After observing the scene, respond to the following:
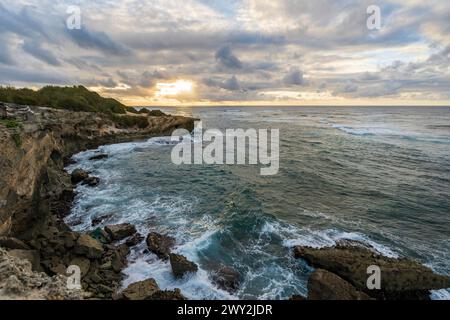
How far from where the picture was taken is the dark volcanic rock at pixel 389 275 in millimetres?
11648

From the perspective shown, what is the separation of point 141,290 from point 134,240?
16.1 ft

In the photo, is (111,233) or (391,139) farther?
(391,139)

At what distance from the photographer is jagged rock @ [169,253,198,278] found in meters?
12.6

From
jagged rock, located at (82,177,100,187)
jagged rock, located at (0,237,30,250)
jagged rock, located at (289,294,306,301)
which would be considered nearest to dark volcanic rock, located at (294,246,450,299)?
jagged rock, located at (289,294,306,301)

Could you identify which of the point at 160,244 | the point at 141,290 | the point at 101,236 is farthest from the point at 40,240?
the point at 141,290

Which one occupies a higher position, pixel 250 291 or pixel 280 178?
pixel 280 178

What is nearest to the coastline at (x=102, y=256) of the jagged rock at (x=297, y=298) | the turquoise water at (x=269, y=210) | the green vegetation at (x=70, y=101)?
the jagged rock at (x=297, y=298)

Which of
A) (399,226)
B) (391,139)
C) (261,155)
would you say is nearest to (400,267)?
(399,226)

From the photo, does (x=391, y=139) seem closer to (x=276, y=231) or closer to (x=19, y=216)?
(x=276, y=231)

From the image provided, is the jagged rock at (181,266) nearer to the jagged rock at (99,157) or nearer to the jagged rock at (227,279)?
the jagged rock at (227,279)

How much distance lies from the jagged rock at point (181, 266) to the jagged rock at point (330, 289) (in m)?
5.39

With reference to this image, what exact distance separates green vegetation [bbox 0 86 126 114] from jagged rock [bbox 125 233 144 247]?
Result: 33215 millimetres

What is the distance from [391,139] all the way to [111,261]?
5773 cm
